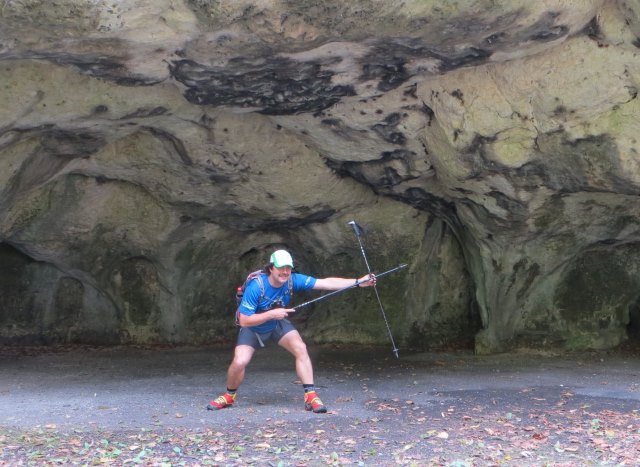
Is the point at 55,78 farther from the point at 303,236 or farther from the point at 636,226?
the point at 636,226

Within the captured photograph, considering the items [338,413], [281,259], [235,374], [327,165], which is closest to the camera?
[281,259]

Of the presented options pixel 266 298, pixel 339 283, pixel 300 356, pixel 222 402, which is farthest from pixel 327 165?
pixel 222 402

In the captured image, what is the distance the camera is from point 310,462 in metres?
5.82

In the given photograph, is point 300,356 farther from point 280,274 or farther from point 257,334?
point 280,274

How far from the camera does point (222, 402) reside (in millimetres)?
7516

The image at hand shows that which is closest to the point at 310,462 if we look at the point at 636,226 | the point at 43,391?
the point at 43,391

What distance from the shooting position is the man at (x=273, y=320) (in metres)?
7.21

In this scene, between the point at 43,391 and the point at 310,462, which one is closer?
the point at 310,462

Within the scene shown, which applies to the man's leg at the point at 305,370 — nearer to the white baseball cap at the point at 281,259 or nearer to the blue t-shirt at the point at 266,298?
the blue t-shirt at the point at 266,298

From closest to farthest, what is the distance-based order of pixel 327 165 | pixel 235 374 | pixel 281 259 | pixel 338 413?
pixel 281 259 < pixel 338 413 < pixel 235 374 < pixel 327 165

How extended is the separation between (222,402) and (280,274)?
137 centimetres

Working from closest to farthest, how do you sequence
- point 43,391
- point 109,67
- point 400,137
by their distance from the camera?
point 109,67 < point 43,391 < point 400,137

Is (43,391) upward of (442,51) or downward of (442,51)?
downward

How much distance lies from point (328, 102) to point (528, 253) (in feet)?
12.7
